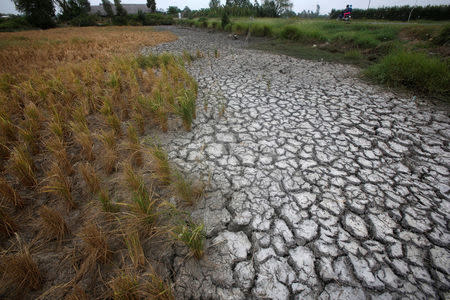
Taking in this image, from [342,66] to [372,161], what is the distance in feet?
15.2

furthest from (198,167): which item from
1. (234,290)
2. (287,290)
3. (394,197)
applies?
(394,197)

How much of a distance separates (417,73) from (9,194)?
6559 millimetres

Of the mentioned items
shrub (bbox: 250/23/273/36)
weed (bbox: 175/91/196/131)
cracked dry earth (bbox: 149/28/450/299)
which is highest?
shrub (bbox: 250/23/273/36)

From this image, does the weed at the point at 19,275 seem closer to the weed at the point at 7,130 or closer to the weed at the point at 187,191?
the weed at the point at 187,191

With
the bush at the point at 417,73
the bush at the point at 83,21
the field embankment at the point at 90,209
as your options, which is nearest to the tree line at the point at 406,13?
the bush at the point at 417,73

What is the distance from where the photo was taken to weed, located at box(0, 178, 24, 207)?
5.33ft

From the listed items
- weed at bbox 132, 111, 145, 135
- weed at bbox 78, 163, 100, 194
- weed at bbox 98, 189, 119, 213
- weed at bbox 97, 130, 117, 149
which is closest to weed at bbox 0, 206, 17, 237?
weed at bbox 78, 163, 100, 194

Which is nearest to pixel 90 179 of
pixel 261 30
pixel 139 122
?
pixel 139 122

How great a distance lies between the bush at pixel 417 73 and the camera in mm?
3715

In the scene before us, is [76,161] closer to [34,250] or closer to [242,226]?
[34,250]

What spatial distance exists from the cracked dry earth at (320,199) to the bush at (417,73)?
797mm

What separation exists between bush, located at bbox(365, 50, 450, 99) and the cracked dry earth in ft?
2.61

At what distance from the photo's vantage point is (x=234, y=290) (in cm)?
127

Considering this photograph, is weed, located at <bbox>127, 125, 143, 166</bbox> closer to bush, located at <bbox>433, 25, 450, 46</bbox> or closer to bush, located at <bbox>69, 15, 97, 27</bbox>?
bush, located at <bbox>433, 25, 450, 46</bbox>
